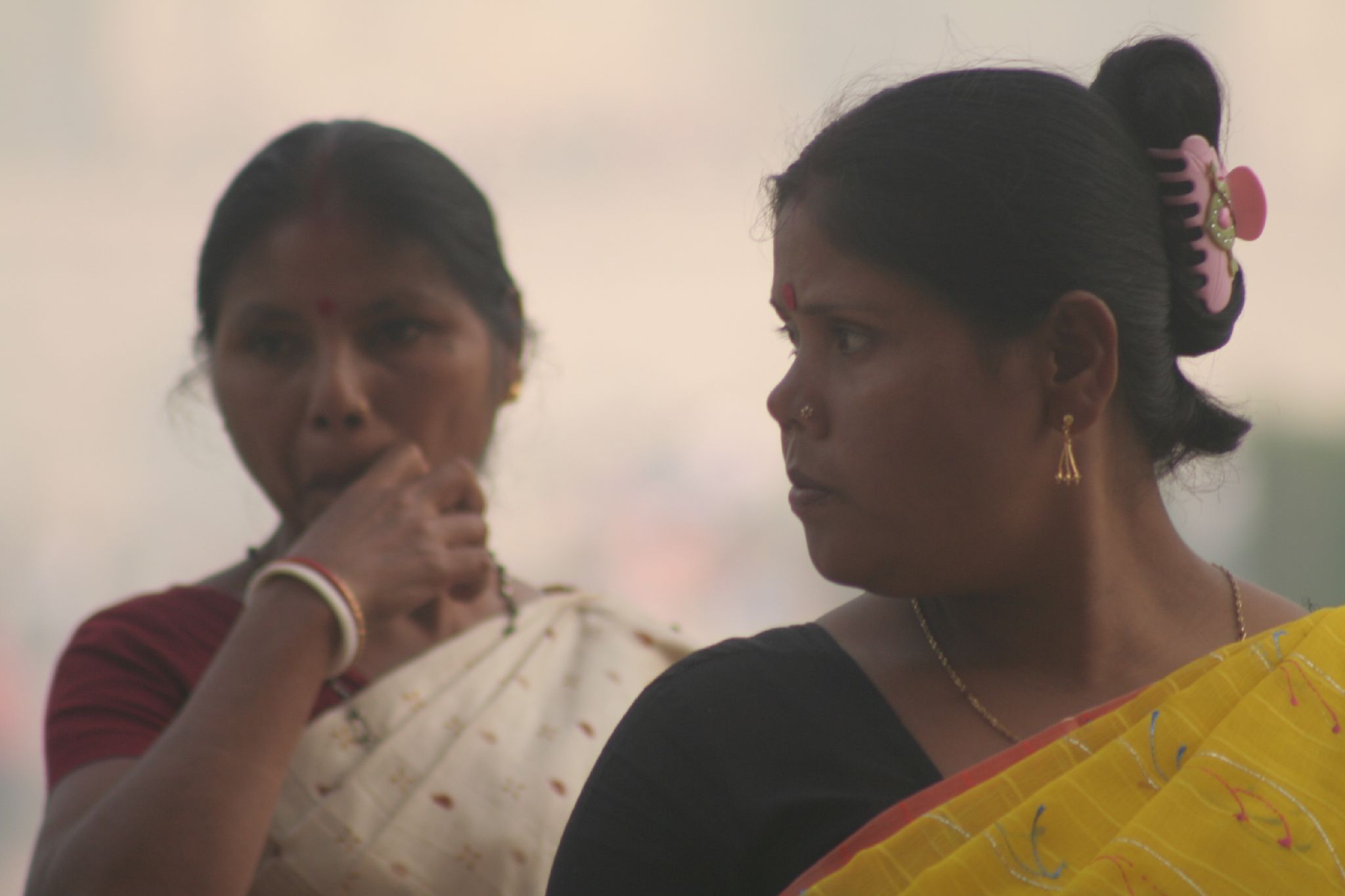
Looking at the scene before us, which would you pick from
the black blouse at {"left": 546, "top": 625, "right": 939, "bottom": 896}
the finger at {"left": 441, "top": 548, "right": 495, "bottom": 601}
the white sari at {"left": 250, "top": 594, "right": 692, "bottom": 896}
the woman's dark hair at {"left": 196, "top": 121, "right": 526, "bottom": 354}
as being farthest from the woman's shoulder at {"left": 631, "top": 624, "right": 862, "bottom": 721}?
the woman's dark hair at {"left": 196, "top": 121, "right": 526, "bottom": 354}

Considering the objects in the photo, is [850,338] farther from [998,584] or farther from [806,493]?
[998,584]

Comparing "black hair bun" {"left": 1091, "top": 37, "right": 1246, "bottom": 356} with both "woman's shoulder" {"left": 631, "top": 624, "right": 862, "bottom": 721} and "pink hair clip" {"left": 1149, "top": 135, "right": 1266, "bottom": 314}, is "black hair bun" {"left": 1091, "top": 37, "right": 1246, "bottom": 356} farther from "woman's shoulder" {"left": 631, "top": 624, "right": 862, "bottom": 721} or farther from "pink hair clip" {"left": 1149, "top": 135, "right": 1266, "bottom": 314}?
"woman's shoulder" {"left": 631, "top": 624, "right": 862, "bottom": 721}

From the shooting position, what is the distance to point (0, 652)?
144 inches

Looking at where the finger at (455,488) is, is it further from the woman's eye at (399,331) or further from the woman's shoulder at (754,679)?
the woman's shoulder at (754,679)

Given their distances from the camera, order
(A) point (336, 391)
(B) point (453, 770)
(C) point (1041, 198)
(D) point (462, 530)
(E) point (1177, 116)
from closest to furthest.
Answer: (C) point (1041, 198) → (E) point (1177, 116) → (B) point (453, 770) → (A) point (336, 391) → (D) point (462, 530)

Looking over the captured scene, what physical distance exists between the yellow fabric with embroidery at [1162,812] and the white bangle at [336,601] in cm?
85

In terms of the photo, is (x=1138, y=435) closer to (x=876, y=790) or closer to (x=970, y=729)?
(x=970, y=729)

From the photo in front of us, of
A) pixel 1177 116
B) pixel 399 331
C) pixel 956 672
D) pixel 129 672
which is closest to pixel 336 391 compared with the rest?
pixel 399 331

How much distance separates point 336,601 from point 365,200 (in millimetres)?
597

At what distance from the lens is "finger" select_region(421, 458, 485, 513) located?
202 centimetres

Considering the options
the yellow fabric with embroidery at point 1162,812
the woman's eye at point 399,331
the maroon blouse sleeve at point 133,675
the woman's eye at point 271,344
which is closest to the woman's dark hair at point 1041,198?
the yellow fabric with embroidery at point 1162,812

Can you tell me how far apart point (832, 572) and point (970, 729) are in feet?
0.68

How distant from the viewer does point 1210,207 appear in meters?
1.44

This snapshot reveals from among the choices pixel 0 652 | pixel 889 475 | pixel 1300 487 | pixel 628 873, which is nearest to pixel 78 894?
pixel 628 873
